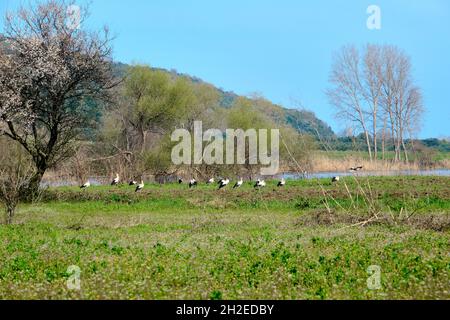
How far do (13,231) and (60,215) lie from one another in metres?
7.49

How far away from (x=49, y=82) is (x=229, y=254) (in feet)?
82.9

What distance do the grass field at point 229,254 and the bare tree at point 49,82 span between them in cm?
787

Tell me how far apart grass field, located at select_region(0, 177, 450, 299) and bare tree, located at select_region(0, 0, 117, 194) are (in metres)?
7.87

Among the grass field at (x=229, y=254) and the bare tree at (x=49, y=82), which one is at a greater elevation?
the bare tree at (x=49, y=82)

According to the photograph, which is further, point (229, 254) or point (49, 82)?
point (49, 82)

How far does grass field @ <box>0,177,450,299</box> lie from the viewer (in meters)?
11.0

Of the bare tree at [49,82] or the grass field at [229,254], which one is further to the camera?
the bare tree at [49,82]

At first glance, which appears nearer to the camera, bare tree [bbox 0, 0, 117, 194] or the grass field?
the grass field

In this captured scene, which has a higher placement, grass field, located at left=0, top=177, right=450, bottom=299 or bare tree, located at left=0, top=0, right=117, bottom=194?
bare tree, located at left=0, top=0, right=117, bottom=194

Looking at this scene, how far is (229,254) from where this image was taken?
47.4ft

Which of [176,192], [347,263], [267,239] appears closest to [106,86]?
[176,192]

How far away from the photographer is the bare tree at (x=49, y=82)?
35.5 meters

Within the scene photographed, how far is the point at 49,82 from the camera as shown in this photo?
3634cm

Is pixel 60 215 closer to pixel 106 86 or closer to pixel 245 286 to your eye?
pixel 106 86
